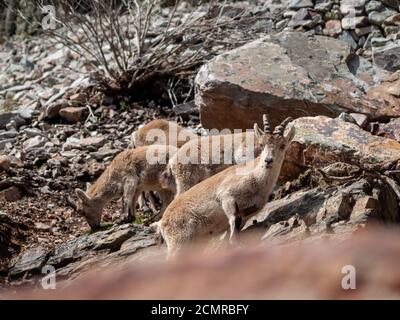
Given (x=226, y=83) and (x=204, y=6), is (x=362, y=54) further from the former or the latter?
(x=204, y=6)

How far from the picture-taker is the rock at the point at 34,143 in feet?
44.6

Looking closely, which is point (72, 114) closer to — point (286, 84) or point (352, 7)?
point (286, 84)

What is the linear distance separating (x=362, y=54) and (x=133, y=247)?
677 centimetres

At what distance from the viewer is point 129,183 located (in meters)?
10.2

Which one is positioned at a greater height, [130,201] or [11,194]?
[130,201]

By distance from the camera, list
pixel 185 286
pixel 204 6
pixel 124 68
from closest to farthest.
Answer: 1. pixel 185 286
2. pixel 124 68
3. pixel 204 6

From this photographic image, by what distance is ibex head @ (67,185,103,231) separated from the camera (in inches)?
412

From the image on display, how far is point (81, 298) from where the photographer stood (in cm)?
150

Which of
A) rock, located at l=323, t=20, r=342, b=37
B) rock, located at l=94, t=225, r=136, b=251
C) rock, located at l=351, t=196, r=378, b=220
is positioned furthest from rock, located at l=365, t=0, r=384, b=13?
rock, located at l=351, t=196, r=378, b=220

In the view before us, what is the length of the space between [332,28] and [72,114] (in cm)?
533

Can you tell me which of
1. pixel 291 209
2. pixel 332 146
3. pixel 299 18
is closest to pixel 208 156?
pixel 332 146

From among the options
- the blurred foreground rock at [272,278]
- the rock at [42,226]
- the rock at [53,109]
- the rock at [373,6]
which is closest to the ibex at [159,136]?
the rock at [42,226]

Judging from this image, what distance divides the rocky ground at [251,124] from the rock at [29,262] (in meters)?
0.02
